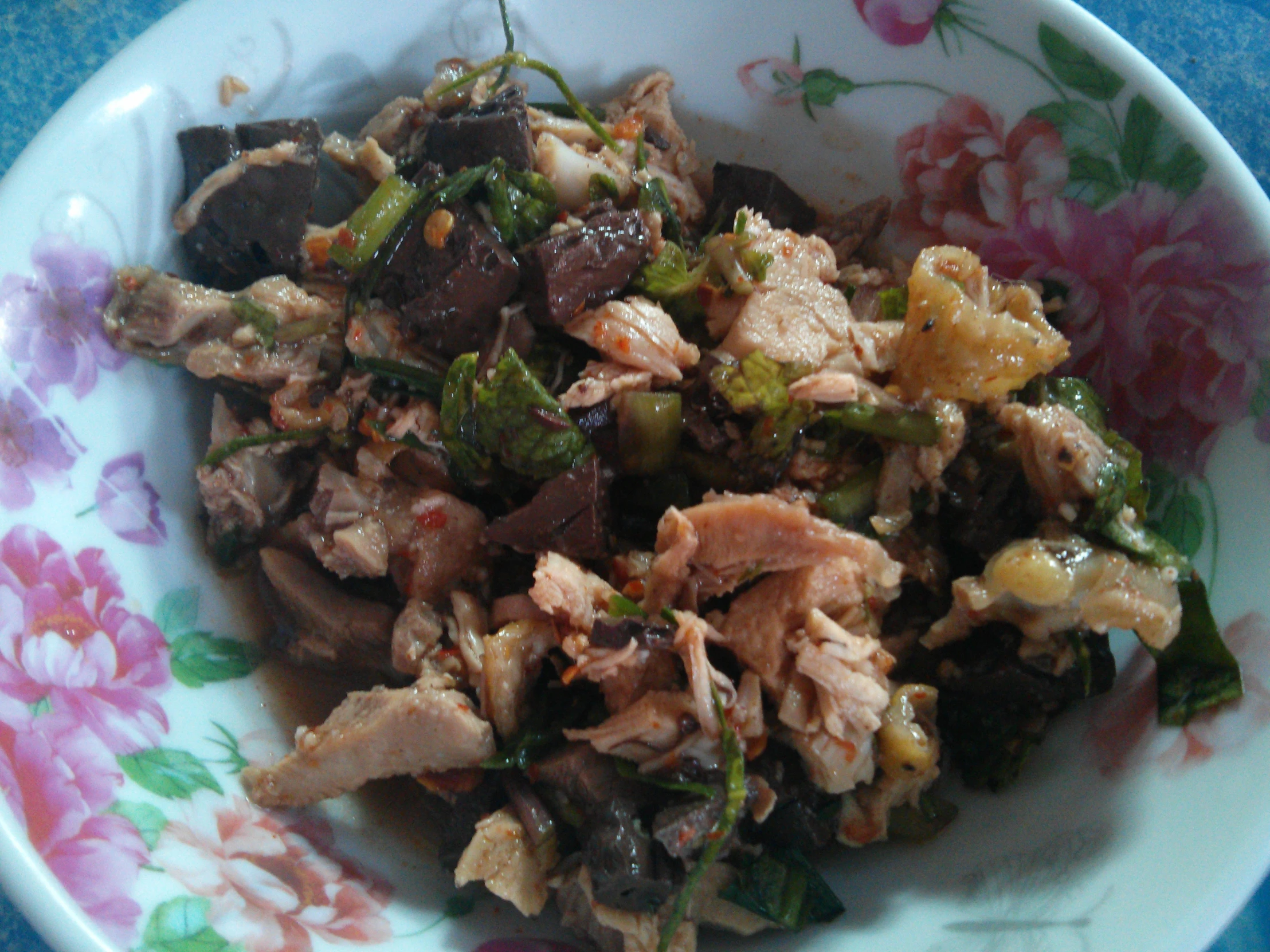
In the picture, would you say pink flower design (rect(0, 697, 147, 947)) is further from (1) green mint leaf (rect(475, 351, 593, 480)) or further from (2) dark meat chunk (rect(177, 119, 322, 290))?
(2) dark meat chunk (rect(177, 119, 322, 290))

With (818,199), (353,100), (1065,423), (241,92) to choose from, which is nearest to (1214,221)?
(1065,423)

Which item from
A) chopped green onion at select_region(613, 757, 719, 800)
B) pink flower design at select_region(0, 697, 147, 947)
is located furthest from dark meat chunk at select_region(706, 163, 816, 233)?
pink flower design at select_region(0, 697, 147, 947)

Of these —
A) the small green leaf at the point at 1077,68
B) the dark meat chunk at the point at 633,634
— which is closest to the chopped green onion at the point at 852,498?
the dark meat chunk at the point at 633,634

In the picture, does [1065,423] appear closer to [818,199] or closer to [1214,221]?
[1214,221]

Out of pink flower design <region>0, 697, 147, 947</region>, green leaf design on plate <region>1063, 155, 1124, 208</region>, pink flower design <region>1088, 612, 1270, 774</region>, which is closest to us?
pink flower design <region>0, 697, 147, 947</region>

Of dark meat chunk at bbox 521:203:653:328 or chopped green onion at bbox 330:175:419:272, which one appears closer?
dark meat chunk at bbox 521:203:653:328

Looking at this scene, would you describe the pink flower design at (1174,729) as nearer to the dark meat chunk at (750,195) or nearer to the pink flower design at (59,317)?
the dark meat chunk at (750,195)

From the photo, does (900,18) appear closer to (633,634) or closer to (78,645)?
(633,634)

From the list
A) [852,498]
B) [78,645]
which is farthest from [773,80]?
[78,645]
